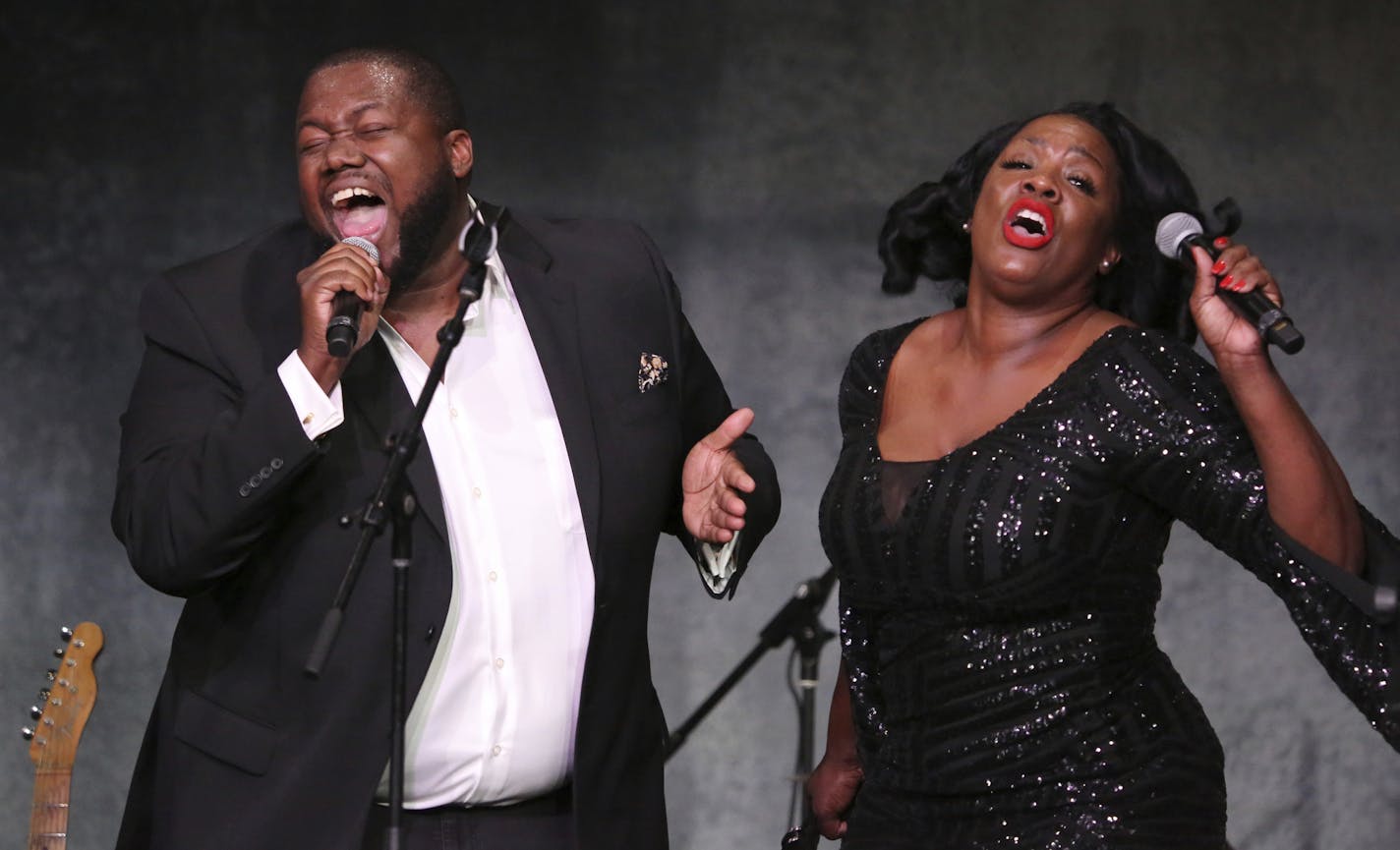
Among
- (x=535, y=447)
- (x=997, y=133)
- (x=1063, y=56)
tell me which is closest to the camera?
(x=535, y=447)

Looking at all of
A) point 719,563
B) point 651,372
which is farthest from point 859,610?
point 651,372

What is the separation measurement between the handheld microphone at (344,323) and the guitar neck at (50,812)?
5.47ft

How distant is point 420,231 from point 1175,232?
110cm

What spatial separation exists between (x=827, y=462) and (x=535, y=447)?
227 cm

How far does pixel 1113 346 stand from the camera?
2551 millimetres

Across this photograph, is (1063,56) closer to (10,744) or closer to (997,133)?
(997,133)

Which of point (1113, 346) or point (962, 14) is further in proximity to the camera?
point (962, 14)

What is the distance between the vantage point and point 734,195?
4.74 meters

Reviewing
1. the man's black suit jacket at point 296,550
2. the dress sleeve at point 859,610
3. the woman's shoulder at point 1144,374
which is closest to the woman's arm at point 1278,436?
the woman's shoulder at point 1144,374

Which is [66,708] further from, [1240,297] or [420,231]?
[1240,297]

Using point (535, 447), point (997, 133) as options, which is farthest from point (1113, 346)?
point (535, 447)

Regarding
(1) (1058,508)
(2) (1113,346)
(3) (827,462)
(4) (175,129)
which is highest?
(4) (175,129)

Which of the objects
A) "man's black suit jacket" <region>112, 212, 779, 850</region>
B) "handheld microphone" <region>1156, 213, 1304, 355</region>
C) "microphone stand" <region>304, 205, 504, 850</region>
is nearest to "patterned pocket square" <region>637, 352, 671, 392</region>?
"man's black suit jacket" <region>112, 212, 779, 850</region>

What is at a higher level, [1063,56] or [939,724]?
[1063,56]
